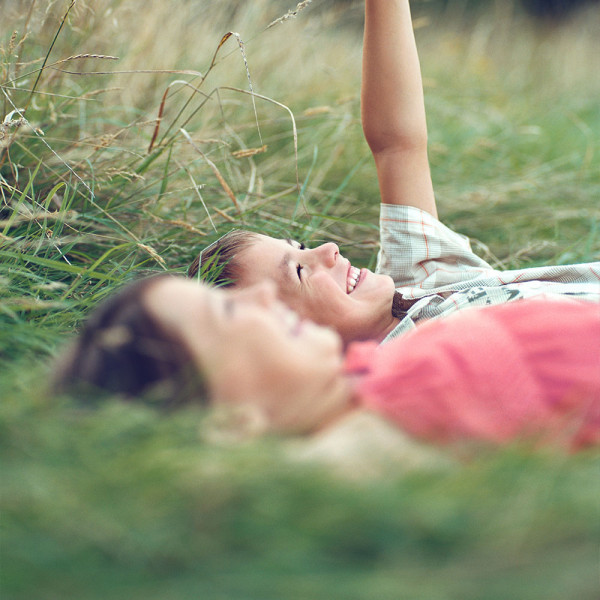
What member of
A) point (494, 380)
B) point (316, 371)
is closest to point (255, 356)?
point (316, 371)

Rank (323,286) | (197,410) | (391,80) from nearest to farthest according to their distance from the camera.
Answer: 1. (197,410)
2. (323,286)
3. (391,80)

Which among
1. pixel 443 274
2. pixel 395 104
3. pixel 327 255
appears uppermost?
pixel 395 104

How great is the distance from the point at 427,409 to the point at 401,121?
83 cm

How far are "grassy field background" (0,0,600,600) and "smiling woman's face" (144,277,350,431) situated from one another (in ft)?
0.31

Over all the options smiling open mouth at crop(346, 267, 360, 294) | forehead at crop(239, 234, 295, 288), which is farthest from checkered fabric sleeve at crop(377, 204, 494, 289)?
forehead at crop(239, 234, 295, 288)

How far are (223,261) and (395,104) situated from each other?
21.4 inches

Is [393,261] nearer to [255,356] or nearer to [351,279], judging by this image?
[351,279]

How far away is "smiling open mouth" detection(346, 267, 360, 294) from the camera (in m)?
1.33

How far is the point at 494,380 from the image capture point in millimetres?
839

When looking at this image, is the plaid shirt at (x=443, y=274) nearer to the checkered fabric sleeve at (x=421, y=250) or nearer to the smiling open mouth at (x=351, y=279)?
the checkered fabric sleeve at (x=421, y=250)

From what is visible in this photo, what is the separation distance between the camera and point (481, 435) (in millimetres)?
791

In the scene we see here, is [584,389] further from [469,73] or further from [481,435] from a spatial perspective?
[469,73]

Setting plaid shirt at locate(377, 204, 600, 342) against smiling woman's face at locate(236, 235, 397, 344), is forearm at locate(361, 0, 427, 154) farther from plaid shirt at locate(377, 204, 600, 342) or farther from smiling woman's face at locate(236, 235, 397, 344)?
smiling woman's face at locate(236, 235, 397, 344)

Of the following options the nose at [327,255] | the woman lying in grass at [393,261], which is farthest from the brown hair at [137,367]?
the nose at [327,255]
